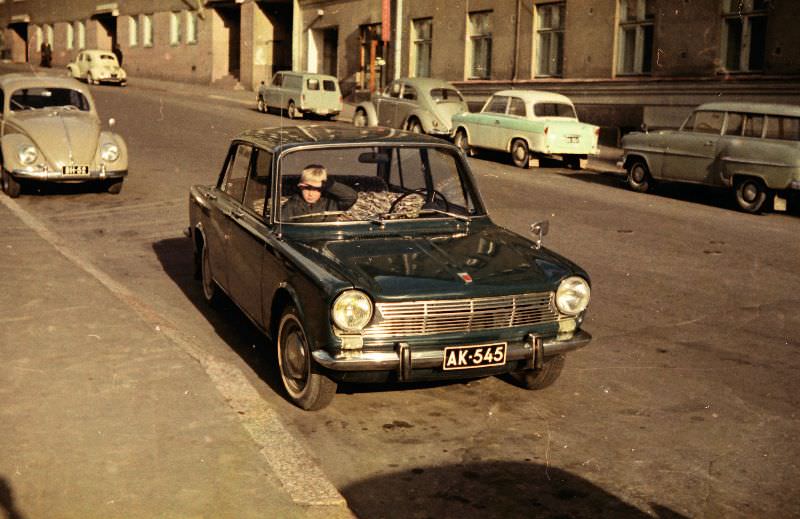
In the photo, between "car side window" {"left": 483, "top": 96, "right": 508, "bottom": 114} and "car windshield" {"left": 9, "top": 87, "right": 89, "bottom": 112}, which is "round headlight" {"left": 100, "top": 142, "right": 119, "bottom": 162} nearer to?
"car windshield" {"left": 9, "top": 87, "right": 89, "bottom": 112}

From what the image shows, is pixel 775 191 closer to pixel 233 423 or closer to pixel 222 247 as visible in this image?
pixel 222 247

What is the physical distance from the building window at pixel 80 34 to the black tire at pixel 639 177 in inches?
2119

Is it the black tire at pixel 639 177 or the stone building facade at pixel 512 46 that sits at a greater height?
the stone building facade at pixel 512 46

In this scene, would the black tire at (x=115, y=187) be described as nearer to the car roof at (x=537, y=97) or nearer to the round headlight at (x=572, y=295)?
the car roof at (x=537, y=97)

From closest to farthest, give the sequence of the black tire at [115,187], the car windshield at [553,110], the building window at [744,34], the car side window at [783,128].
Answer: the black tire at [115,187] → the car side window at [783,128] → the car windshield at [553,110] → the building window at [744,34]

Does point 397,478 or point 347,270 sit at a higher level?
point 347,270

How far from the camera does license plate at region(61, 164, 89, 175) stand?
14266mm

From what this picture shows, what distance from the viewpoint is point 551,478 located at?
4934 millimetres

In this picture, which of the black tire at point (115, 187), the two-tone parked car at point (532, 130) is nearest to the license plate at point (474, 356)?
the black tire at point (115, 187)

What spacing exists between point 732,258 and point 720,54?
15204 mm

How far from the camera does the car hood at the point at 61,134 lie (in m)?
14.3

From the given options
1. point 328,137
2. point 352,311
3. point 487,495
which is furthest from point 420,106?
point 487,495

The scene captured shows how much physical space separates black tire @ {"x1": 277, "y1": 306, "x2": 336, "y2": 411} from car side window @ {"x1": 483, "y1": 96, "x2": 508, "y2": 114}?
16833 mm

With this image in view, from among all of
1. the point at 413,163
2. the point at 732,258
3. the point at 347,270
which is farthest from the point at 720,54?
the point at 347,270
